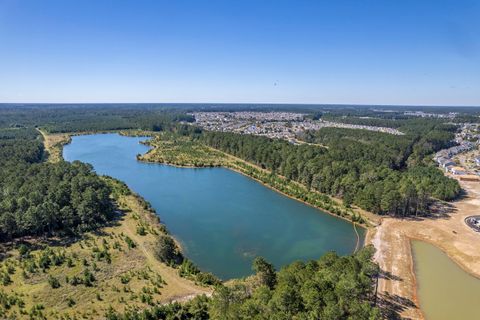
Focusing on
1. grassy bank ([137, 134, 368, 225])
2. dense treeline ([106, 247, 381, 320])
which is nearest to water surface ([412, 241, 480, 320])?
dense treeline ([106, 247, 381, 320])

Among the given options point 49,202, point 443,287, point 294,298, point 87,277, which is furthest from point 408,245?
point 49,202

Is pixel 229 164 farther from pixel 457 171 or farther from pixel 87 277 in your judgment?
pixel 457 171

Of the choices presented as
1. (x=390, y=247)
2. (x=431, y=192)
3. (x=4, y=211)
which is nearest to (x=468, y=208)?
(x=431, y=192)

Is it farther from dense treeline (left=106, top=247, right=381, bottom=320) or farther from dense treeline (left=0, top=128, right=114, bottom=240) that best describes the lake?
dense treeline (left=0, top=128, right=114, bottom=240)

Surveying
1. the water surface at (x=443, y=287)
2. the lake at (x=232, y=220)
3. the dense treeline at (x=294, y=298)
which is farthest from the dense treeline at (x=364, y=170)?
the dense treeline at (x=294, y=298)

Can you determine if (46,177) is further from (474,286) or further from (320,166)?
(474,286)

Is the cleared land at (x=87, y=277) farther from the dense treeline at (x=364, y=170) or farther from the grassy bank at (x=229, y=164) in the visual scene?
the dense treeline at (x=364, y=170)
